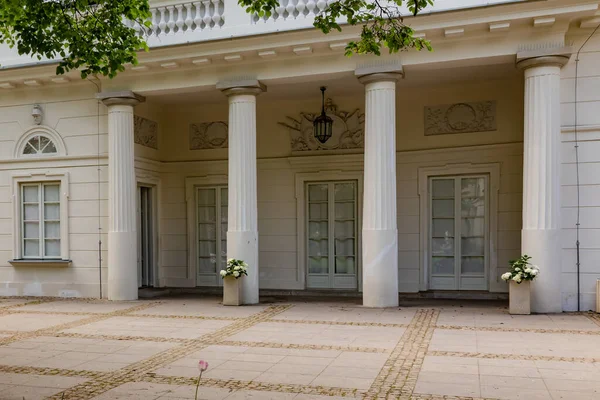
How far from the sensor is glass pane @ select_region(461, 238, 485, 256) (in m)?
11.1

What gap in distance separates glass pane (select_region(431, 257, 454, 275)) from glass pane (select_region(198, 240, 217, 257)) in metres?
4.99

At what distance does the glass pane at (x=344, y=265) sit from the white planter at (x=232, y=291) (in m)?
2.73

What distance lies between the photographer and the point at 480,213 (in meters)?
11.1

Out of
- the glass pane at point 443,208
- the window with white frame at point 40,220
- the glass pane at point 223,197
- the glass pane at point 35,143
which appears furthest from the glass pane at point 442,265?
the glass pane at point 35,143

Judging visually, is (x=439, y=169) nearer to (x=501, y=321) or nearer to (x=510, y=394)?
(x=501, y=321)

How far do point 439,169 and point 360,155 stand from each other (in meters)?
1.69

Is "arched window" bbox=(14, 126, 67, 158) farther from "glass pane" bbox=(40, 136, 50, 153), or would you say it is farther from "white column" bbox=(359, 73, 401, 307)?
"white column" bbox=(359, 73, 401, 307)

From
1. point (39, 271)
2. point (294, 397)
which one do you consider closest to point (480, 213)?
point (294, 397)

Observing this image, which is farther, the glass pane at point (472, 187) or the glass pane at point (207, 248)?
the glass pane at point (207, 248)

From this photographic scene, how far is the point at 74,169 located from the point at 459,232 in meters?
8.19

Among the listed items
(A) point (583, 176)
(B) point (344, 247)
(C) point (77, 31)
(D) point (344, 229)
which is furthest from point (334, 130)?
(C) point (77, 31)

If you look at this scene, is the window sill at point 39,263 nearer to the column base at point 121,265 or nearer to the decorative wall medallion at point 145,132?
the column base at point 121,265

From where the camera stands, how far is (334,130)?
39.3 feet

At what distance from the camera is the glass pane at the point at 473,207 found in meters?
11.1
